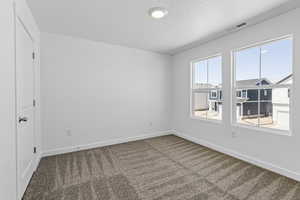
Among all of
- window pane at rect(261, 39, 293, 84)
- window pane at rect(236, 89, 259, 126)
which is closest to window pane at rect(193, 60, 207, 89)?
window pane at rect(236, 89, 259, 126)

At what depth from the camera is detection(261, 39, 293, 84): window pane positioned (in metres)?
2.21

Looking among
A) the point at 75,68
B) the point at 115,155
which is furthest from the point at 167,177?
the point at 75,68

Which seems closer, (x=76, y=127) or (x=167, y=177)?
(x=167, y=177)

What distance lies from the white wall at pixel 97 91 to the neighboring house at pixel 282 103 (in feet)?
8.76

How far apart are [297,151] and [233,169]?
0.92m

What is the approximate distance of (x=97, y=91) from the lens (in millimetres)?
3328

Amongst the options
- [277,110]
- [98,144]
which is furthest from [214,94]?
[98,144]

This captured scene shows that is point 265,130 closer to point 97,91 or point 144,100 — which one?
point 144,100

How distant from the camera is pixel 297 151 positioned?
202cm

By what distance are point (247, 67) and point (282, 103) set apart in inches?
34.3

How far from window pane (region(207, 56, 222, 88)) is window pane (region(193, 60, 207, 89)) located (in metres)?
0.14

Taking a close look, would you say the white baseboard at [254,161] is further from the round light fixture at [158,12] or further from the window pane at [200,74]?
the round light fixture at [158,12]

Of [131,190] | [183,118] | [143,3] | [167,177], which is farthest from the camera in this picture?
[183,118]

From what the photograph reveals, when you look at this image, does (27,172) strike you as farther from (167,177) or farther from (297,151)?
(297,151)
